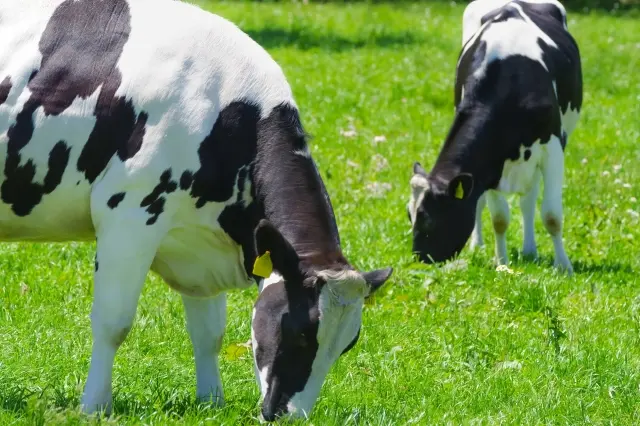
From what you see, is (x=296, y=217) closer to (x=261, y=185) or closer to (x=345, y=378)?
(x=261, y=185)

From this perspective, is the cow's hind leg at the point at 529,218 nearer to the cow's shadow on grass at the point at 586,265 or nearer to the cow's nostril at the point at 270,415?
the cow's shadow on grass at the point at 586,265

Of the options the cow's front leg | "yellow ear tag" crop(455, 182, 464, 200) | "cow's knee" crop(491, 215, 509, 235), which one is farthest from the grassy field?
"yellow ear tag" crop(455, 182, 464, 200)

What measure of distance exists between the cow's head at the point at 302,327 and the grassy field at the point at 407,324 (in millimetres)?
308

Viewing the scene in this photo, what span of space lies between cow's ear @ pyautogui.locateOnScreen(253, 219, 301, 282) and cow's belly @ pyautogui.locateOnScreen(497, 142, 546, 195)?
193 inches

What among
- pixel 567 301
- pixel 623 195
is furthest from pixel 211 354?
pixel 623 195

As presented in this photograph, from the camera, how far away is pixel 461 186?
30.5 ft

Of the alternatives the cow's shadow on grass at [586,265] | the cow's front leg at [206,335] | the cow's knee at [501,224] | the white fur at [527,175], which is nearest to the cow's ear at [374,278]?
the cow's front leg at [206,335]

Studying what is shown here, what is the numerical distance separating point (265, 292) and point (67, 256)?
364 centimetres

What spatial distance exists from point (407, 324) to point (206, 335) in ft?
6.32

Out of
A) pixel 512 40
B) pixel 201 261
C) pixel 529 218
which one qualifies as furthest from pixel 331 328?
pixel 512 40

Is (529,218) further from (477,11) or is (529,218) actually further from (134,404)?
(134,404)

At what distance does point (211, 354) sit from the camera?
19.7ft

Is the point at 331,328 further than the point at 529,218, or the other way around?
the point at 529,218

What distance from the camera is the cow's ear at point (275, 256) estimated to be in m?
5.07
